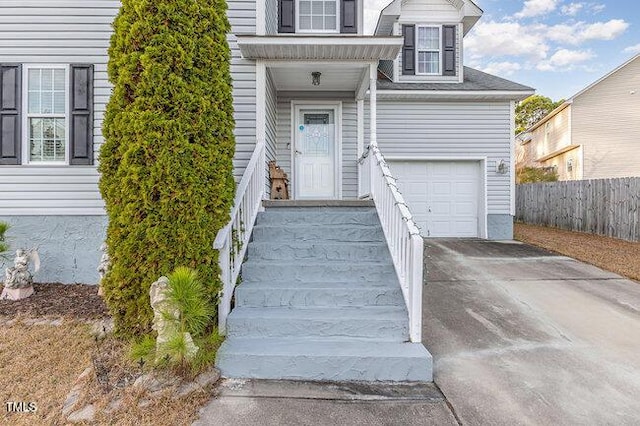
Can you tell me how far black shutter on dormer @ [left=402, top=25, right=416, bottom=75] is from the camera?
334 inches

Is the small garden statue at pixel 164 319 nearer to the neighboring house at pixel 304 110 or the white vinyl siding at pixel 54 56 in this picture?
the neighboring house at pixel 304 110

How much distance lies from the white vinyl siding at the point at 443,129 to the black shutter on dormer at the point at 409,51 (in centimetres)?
101

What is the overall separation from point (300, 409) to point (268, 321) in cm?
89

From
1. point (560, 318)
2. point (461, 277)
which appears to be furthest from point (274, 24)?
point (560, 318)

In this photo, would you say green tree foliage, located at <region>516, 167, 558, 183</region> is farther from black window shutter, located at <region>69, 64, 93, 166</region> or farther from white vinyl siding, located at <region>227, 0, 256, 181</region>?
black window shutter, located at <region>69, 64, 93, 166</region>

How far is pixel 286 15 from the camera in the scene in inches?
268

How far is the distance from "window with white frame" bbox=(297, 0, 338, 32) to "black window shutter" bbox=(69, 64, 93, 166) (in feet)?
13.2

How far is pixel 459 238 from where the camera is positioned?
333 inches

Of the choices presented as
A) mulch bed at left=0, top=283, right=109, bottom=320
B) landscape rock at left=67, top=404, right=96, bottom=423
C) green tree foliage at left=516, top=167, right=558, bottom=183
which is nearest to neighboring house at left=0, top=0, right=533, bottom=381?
mulch bed at left=0, top=283, right=109, bottom=320

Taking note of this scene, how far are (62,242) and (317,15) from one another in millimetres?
6166

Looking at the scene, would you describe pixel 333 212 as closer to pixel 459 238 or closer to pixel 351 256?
pixel 351 256

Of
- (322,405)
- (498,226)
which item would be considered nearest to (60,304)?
(322,405)

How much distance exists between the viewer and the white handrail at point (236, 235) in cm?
307

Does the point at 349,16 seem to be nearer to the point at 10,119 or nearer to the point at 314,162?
the point at 314,162
